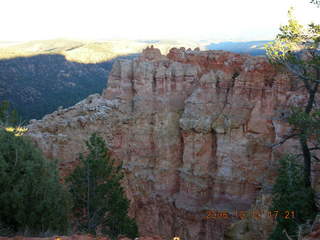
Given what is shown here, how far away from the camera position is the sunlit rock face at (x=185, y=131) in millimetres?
19062

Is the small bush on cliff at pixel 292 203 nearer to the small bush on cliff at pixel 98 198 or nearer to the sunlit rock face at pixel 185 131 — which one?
the sunlit rock face at pixel 185 131

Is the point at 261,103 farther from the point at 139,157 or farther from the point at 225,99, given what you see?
the point at 139,157

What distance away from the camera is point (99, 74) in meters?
75.1

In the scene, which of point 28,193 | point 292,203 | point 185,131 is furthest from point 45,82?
point 292,203

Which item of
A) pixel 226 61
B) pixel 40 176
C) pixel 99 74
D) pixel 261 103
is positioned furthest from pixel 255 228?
pixel 99 74

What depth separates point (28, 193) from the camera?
406 inches

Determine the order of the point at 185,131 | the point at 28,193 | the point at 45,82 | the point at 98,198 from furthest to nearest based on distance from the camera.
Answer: the point at 45,82 → the point at 185,131 → the point at 98,198 → the point at 28,193

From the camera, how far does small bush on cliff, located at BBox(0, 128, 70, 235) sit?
9711 mm

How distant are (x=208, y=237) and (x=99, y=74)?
6112 cm
